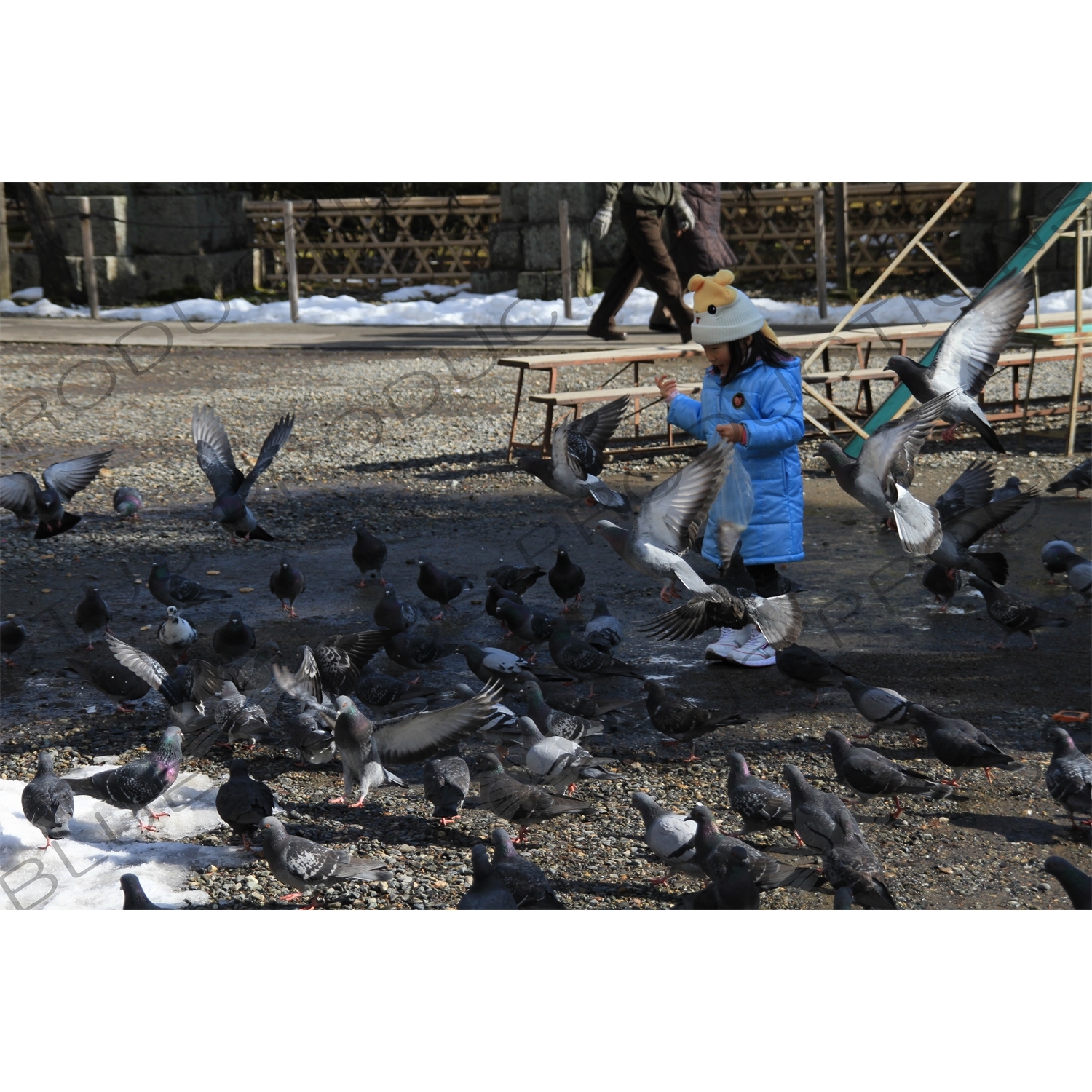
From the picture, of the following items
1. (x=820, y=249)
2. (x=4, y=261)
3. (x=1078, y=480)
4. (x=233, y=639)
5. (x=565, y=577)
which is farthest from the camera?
(x=4, y=261)

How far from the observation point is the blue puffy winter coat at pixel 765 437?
5090 millimetres

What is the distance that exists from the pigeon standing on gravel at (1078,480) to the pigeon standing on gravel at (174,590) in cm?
549

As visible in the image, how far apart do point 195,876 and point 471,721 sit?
3.47 feet

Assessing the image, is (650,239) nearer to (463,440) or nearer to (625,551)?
(463,440)

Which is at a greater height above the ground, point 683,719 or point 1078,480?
point 1078,480

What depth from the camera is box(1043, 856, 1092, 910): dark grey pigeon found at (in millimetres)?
3543

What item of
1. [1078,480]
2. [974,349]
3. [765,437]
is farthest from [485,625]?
[1078,480]

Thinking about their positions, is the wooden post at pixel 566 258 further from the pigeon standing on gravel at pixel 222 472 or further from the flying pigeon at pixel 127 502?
the pigeon standing on gravel at pixel 222 472

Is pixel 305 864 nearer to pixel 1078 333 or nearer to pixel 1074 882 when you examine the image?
pixel 1074 882

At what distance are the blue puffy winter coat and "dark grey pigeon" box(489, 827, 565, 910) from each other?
1930mm

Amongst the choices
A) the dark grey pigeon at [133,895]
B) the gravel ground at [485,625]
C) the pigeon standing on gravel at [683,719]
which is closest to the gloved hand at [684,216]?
the gravel ground at [485,625]

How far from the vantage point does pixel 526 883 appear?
3676mm

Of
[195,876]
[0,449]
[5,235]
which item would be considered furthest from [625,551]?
[5,235]

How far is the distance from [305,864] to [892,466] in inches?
109
